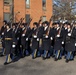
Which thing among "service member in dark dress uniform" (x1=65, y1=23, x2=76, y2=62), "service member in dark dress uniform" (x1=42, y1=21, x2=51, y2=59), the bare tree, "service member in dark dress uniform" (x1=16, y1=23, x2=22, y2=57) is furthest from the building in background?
"service member in dark dress uniform" (x1=65, y1=23, x2=76, y2=62)

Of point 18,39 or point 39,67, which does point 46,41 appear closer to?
point 18,39

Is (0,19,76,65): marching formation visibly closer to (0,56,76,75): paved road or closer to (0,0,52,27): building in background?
(0,56,76,75): paved road

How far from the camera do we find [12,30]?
11.4 meters

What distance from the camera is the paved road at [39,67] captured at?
945 centimetres

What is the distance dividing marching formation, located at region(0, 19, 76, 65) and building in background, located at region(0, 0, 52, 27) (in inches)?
959

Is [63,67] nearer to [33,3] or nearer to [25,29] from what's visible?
[25,29]

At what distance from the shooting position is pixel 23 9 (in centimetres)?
4094

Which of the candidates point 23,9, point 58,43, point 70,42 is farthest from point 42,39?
point 23,9

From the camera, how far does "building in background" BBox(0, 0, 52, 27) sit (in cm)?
3925

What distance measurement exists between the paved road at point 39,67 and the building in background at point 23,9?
86.1 feet

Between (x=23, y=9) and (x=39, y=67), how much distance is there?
102 feet

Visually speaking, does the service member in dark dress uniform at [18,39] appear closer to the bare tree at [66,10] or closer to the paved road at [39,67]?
the paved road at [39,67]

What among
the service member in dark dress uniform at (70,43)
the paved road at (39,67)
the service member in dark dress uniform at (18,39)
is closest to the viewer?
the paved road at (39,67)

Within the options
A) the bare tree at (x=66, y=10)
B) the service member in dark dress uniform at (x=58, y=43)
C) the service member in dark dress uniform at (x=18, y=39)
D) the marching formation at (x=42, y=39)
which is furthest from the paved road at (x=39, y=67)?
the bare tree at (x=66, y=10)
